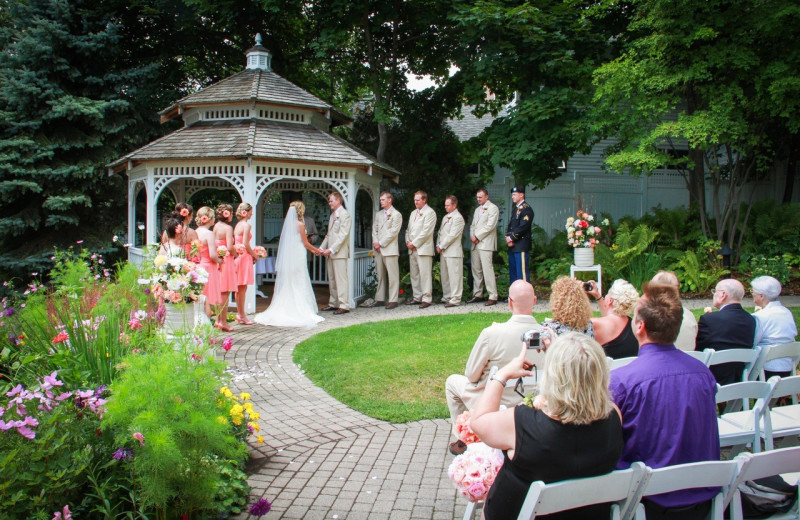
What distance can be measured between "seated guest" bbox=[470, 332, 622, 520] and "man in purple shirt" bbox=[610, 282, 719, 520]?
0.33 meters

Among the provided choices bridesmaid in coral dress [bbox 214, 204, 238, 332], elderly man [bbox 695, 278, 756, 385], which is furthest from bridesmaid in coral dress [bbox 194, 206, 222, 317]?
elderly man [bbox 695, 278, 756, 385]

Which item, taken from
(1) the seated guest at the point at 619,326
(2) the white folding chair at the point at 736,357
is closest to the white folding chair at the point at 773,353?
(2) the white folding chair at the point at 736,357

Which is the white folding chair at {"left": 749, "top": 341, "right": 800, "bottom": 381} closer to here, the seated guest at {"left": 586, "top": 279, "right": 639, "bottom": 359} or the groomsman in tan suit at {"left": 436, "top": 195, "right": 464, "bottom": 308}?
the seated guest at {"left": 586, "top": 279, "right": 639, "bottom": 359}

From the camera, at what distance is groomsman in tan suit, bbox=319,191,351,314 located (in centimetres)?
1331

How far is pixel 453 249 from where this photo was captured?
45.3ft

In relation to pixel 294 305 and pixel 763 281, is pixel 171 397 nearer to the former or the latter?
pixel 763 281

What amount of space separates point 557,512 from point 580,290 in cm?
232

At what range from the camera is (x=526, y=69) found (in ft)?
49.9

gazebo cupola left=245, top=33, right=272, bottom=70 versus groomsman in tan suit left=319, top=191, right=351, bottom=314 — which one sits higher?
gazebo cupola left=245, top=33, right=272, bottom=70

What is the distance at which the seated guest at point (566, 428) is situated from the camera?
9.84ft

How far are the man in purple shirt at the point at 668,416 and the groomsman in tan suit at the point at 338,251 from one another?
33.3ft

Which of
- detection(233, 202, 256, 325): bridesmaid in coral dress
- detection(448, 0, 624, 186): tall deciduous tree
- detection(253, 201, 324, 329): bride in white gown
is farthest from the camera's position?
detection(448, 0, 624, 186): tall deciduous tree

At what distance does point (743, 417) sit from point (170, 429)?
4213 mm

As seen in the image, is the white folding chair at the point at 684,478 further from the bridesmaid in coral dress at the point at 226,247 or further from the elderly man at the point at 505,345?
the bridesmaid in coral dress at the point at 226,247
